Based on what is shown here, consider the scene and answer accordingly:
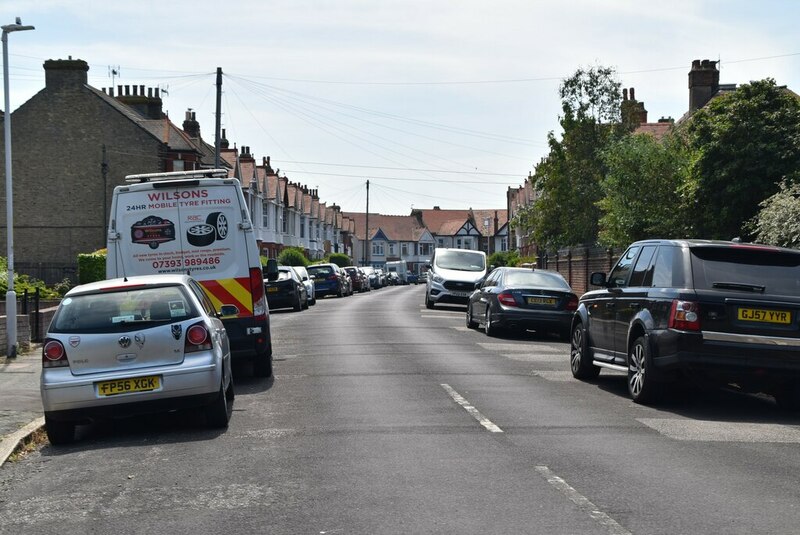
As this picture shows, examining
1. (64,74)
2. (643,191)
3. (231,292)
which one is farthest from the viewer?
(64,74)

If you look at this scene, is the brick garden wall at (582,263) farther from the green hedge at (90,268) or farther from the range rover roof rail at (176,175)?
the range rover roof rail at (176,175)

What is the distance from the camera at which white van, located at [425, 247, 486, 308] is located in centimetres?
3378

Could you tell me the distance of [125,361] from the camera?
952 cm

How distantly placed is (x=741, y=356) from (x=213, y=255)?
689 cm

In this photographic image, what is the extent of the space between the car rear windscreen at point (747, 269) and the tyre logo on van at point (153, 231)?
687cm

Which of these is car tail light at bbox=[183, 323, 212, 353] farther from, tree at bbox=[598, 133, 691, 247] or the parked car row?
tree at bbox=[598, 133, 691, 247]

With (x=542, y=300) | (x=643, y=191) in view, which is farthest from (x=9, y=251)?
(x=643, y=191)

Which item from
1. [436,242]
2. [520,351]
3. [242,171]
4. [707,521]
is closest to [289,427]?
[707,521]

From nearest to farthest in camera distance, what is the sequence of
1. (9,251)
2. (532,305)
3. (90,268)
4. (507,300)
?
(9,251) < (532,305) < (507,300) < (90,268)

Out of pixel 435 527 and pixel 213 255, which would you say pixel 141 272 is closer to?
pixel 213 255

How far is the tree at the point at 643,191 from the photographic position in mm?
27812

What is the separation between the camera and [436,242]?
151 metres

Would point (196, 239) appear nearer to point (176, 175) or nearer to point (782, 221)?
point (176, 175)

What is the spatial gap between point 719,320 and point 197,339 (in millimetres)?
5383
